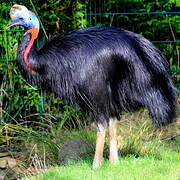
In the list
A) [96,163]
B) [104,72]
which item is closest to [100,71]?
[104,72]

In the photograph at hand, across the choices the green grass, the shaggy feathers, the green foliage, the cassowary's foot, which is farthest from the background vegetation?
the shaggy feathers

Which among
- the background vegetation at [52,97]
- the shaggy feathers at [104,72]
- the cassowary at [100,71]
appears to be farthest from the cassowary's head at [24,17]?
the background vegetation at [52,97]

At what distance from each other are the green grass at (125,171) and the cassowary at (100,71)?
0.49 ft

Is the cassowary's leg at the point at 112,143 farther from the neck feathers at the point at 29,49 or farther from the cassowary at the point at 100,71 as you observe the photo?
the neck feathers at the point at 29,49

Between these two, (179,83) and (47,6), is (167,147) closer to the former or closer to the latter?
(179,83)

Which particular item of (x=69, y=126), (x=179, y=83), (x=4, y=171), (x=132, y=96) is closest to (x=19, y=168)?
(x=4, y=171)

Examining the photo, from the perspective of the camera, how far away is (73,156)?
19.1 feet

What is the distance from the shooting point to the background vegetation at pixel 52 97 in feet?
19.9

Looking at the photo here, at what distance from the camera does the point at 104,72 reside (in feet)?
16.9

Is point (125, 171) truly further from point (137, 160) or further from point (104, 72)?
point (104, 72)

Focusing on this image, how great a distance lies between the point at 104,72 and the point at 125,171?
950mm

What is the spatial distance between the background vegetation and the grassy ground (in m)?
0.02

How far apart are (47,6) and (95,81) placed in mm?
2561

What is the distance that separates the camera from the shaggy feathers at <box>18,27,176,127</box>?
5129 millimetres
